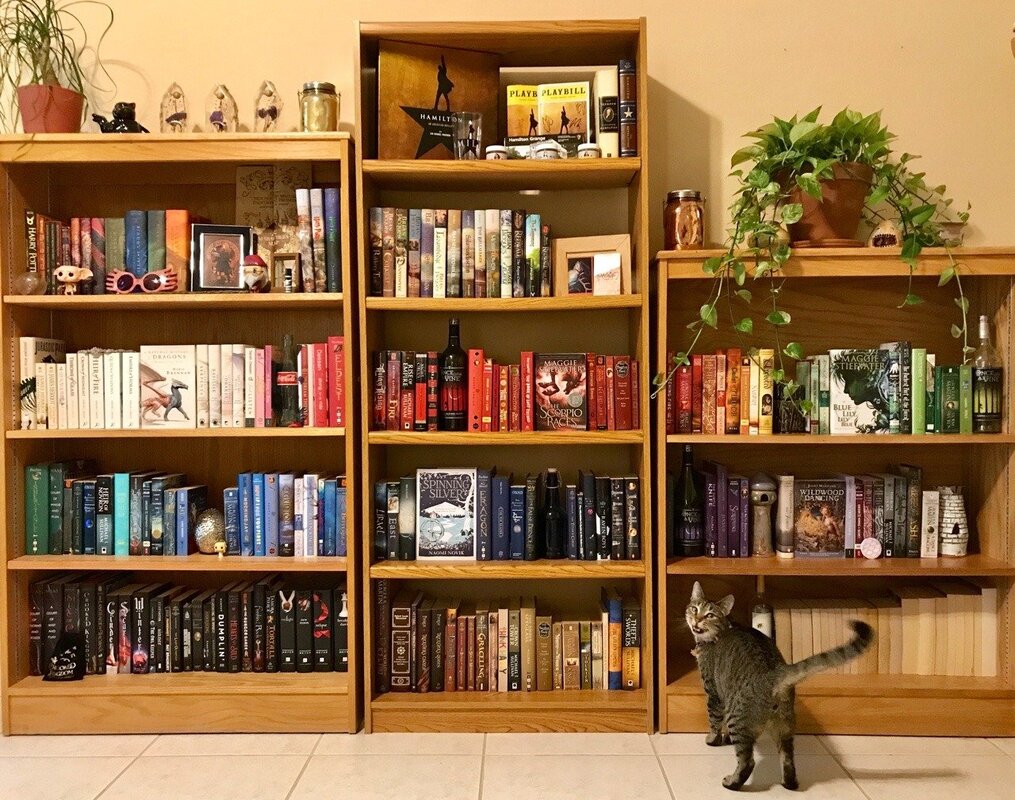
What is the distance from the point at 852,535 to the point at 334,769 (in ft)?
5.00

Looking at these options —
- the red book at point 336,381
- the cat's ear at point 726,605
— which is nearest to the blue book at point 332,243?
the red book at point 336,381

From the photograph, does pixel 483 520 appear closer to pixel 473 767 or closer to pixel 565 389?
pixel 565 389

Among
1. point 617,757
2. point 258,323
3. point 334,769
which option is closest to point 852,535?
point 617,757

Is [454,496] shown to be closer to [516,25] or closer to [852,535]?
[852,535]

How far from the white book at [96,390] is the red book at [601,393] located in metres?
1.39

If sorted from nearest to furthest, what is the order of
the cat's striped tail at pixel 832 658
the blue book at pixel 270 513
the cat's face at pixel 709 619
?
the cat's striped tail at pixel 832 658, the cat's face at pixel 709 619, the blue book at pixel 270 513

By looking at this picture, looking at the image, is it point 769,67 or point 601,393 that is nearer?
point 601,393

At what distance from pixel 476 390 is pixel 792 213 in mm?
957

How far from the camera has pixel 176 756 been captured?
2.12 metres

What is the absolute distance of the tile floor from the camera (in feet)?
6.30

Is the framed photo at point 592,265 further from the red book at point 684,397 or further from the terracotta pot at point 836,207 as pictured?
the terracotta pot at point 836,207

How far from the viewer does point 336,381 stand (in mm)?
2268

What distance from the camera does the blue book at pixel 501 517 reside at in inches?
90.1

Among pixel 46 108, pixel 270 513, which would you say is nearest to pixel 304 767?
pixel 270 513
